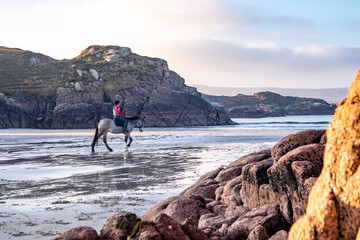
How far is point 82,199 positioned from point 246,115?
130016 millimetres

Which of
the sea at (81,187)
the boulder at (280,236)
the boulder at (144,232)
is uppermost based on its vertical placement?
the boulder at (144,232)

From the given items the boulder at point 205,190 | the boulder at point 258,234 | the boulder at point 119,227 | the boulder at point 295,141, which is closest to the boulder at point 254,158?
the boulder at point 205,190

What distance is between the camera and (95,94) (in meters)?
79.8

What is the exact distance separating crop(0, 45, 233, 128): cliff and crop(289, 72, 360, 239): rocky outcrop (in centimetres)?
6663

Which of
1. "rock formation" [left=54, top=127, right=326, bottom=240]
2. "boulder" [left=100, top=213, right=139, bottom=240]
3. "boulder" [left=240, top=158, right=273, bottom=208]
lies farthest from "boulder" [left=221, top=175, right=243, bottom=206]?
"boulder" [left=100, top=213, right=139, bottom=240]

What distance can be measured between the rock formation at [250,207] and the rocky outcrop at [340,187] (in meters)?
1.92

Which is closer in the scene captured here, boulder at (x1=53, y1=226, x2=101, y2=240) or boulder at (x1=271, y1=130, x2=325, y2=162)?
boulder at (x1=53, y1=226, x2=101, y2=240)

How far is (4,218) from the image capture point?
7402 millimetres

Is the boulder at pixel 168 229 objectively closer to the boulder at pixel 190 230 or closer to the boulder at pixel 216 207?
the boulder at pixel 190 230

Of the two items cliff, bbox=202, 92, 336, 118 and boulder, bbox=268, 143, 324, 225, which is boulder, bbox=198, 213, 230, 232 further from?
cliff, bbox=202, 92, 336, 118

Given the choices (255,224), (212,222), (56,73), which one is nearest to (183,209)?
(212,222)

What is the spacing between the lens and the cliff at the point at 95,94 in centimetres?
7000

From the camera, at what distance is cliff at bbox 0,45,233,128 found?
Result: 7000cm

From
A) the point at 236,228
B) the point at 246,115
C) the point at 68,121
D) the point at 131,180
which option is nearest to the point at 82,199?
the point at 131,180
